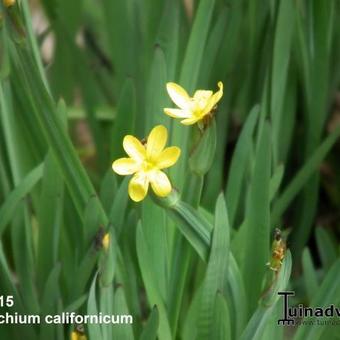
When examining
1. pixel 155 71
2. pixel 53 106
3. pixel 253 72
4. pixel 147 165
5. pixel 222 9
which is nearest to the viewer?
pixel 147 165

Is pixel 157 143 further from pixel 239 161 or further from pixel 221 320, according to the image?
pixel 239 161

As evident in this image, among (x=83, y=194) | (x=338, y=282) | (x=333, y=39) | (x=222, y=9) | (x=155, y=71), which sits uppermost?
(x=333, y=39)

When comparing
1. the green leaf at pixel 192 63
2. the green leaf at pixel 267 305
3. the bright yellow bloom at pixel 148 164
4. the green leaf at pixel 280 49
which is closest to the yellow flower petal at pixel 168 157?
the bright yellow bloom at pixel 148 164

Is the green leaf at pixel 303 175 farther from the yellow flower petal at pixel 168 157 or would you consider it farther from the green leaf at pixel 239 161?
the yellow flower petal at pixel 168 157

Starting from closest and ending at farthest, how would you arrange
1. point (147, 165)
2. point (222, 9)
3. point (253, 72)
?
point (147, 165) → point (222, 9) → point (253, 72)

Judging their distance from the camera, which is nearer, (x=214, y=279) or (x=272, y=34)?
(x=214, y=279)

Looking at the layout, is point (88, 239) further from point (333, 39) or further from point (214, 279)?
point (333, 39)

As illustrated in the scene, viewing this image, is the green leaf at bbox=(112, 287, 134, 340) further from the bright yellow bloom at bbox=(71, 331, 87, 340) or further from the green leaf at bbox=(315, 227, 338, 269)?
the green leaf at bbox=(315, 227, 338, 269)

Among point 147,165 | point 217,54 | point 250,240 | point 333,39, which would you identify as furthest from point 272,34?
point 147,165
